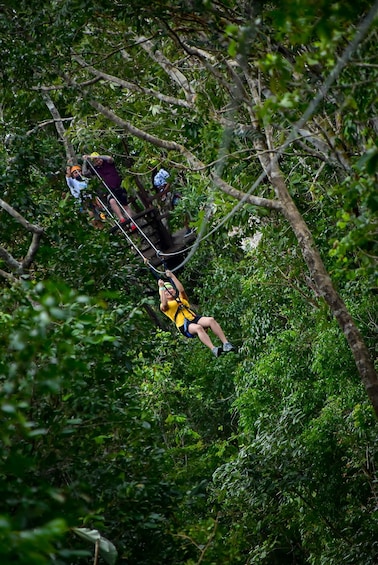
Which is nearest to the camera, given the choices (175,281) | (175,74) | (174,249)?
(175,74)

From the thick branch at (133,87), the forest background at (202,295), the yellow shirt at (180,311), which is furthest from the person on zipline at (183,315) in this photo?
the thick branch at (133,87)

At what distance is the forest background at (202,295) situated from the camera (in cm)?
567

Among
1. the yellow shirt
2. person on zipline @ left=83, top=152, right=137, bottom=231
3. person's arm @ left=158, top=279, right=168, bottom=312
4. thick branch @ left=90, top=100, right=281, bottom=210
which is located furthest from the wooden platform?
thick branch @ left=90, top=100, right=281, bottom=210

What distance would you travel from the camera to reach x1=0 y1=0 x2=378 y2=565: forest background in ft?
18.6

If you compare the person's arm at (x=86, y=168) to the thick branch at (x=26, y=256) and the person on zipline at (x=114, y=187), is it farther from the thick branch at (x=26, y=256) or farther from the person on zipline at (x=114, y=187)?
the thick branch at (x=26, y=256)

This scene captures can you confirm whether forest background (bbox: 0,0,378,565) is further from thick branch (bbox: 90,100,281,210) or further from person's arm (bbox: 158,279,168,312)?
person's arm (bbox: 158,279,168,312)

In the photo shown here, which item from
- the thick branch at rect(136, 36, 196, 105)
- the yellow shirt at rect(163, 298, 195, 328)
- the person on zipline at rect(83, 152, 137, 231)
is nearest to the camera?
the thick branch at rect(136, 36, 196, 105)

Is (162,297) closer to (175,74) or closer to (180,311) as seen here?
(180,311)

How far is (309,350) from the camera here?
40.4ft

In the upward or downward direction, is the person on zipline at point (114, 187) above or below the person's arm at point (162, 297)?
above

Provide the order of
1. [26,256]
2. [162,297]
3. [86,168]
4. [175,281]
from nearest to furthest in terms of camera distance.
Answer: [26,256], [175,281], [162,297], [86,168]

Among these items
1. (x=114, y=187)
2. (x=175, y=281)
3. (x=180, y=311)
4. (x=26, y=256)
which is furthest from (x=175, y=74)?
(x=114, y=187)

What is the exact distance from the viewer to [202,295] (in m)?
16.2

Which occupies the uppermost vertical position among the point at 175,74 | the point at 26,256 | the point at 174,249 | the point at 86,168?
the point at 86,168
